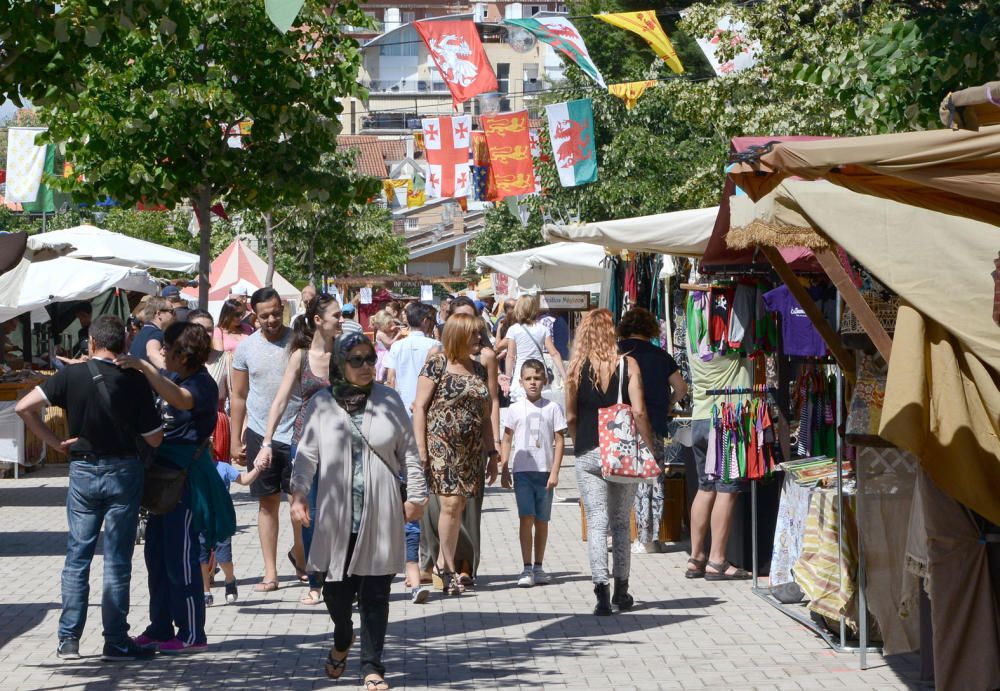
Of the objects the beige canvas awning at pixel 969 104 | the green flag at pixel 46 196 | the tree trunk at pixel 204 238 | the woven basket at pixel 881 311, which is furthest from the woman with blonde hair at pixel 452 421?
the green flag at pixel 46 196

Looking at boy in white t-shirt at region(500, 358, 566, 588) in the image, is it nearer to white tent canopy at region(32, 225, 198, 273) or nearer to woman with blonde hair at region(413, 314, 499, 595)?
woman with blonde hair at region(413, 314, 499, 595)

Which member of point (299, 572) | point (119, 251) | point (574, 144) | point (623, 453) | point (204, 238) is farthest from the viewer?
point (574, 144)

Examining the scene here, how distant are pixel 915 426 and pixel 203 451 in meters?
3.95

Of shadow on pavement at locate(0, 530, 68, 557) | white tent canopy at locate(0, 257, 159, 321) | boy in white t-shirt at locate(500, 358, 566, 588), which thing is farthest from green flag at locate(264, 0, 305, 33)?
white tent canopy at locate(0, 257, 159, 321)

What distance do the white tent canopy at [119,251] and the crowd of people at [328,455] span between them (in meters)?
8.25

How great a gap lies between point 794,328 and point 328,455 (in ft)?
11.8

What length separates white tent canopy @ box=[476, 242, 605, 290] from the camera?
57.6ft

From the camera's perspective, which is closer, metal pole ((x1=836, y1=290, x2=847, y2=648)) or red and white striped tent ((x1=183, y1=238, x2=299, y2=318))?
metal pole ((x1=836, y1=290, x2=847, y2=648))

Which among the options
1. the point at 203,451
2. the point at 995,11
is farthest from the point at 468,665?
the point at 995,11

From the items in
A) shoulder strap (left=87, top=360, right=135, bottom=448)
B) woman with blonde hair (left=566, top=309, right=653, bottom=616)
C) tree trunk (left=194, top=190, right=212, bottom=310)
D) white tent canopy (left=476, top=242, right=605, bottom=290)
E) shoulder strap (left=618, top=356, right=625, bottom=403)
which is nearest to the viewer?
shoulder strap (left=87, top=360, right=135, bottom=448)

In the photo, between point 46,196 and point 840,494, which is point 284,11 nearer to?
point 840,494

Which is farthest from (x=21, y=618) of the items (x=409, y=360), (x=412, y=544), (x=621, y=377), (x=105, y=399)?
(x=621, y=377)

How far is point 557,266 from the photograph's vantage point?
1945 centimetres

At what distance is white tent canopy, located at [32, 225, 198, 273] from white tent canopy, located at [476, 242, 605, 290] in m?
5.11
